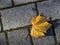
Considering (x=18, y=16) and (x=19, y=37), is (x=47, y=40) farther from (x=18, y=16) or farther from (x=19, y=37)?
(x=18, y=16)

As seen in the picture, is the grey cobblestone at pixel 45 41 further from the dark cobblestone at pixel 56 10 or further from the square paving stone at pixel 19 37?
the dark cobblestone at pixel 56 10

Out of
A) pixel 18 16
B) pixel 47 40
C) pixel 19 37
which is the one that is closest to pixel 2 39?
pixel 19 37

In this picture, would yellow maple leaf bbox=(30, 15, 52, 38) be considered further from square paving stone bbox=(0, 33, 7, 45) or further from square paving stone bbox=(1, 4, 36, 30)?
square paving stone bbox=(0, 33, 7, 45)

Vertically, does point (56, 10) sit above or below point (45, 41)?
above

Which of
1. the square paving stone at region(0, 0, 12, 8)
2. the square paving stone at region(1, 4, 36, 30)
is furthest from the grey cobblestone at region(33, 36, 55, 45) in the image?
the square paving stone at region(0, 0, 12, 8)

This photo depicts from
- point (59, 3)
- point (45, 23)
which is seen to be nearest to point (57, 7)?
point (59, 3)

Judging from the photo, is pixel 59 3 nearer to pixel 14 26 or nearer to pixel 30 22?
pixel 30 22

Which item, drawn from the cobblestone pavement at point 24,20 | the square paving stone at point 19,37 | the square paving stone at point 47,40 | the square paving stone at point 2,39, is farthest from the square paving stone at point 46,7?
the square paving stone at point 2,39
